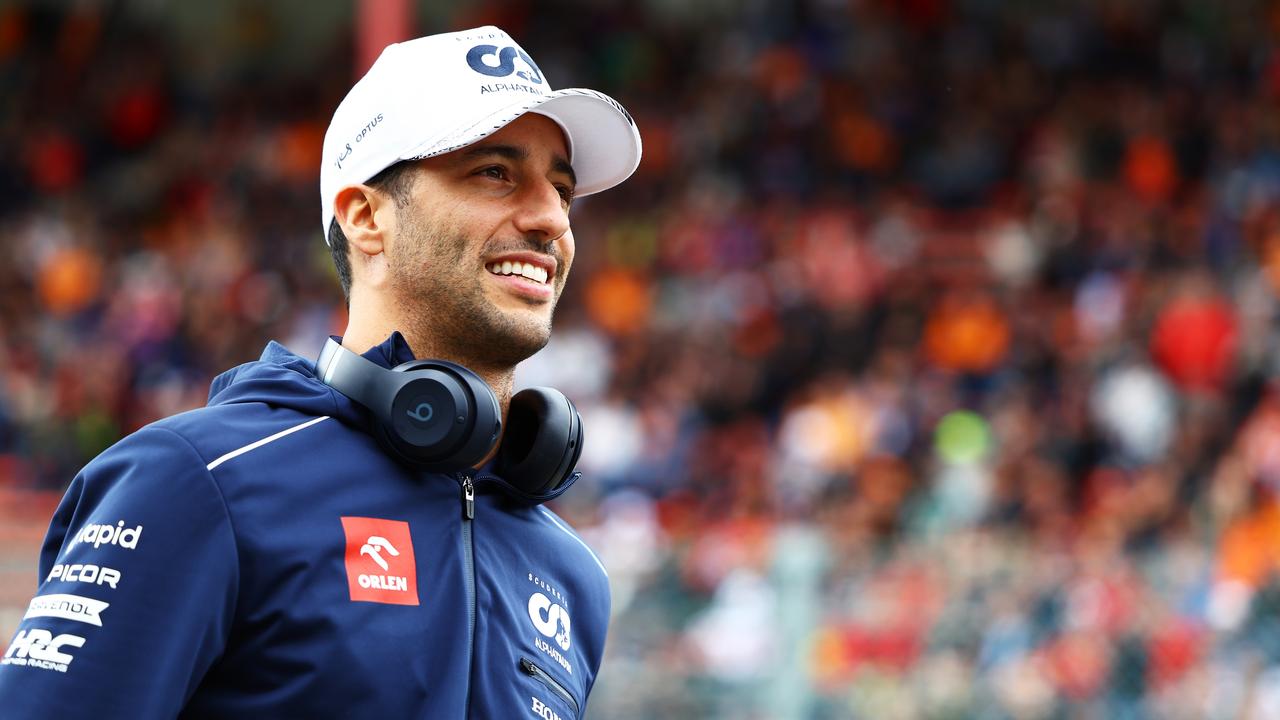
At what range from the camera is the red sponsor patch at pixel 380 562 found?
2014 millimetres

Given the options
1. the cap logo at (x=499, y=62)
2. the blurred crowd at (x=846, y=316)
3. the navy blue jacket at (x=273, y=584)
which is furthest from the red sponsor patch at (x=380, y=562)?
the blurred crowd at (x=846, y=316)

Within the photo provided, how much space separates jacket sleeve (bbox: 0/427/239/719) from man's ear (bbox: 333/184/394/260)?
0.44 metres

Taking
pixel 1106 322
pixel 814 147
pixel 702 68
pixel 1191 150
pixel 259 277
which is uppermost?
pixel 702 68

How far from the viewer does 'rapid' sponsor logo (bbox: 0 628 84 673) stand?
183cm

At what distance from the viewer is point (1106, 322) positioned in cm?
959

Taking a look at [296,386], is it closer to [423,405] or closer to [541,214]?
[423,405]

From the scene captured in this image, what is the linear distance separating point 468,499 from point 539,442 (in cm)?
15

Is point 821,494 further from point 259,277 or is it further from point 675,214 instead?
point 259,277

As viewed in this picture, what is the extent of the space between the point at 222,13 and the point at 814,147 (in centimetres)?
724

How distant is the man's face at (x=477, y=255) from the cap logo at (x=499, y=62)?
0.08 meters


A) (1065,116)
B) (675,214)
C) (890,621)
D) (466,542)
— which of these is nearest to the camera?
(466,542)

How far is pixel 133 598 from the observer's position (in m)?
1.86

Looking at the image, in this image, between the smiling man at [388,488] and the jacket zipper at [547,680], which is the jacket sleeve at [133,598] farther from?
the jacket zipper at [547,680]

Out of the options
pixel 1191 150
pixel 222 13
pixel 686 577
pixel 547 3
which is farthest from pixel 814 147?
pixel 222 13
